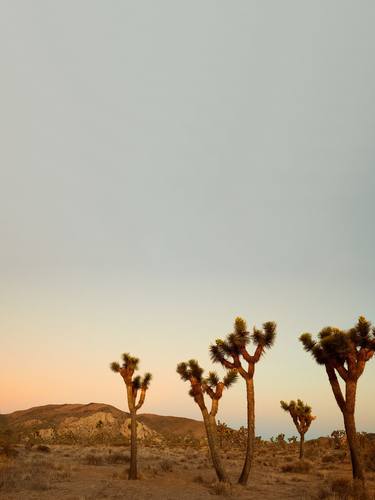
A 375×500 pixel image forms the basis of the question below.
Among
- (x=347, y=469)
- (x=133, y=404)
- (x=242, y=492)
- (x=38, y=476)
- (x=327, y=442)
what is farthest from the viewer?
(x=327, y=442)

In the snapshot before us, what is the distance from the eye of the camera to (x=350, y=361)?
1538 centimetres

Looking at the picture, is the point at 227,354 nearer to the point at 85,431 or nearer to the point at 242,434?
the point at 242,434

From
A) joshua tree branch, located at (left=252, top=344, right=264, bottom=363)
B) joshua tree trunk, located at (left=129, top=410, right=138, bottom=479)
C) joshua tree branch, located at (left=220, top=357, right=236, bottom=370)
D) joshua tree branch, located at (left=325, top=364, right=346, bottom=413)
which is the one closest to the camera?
joshua tree branch, located at (left=325, top=364, right=346, bottom=413)

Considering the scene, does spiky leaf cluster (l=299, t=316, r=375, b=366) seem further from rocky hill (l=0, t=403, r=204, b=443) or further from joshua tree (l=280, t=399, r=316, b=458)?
rocky hill (l=0, t=403, r=204, b=443)

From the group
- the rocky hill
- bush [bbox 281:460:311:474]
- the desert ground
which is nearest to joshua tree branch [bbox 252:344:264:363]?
the desert ground

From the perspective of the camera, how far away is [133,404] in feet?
Result: 65.4

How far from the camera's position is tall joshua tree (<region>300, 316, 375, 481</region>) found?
49.7 ft

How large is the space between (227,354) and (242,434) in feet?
134

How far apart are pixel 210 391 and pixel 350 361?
19.1ft

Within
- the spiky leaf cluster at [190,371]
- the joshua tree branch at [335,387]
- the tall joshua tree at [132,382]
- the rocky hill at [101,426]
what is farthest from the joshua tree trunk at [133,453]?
the rocky hill at [101,426]

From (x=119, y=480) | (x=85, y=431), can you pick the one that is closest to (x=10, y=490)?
(x=119, y=480)

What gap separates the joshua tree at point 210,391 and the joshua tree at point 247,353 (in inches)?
42.1

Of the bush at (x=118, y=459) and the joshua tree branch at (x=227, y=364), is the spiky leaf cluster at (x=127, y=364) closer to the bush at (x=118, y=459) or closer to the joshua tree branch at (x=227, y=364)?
the joshua tree branch at (x=227, y=364)

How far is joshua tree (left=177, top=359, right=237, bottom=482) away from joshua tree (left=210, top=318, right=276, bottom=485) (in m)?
1.07
